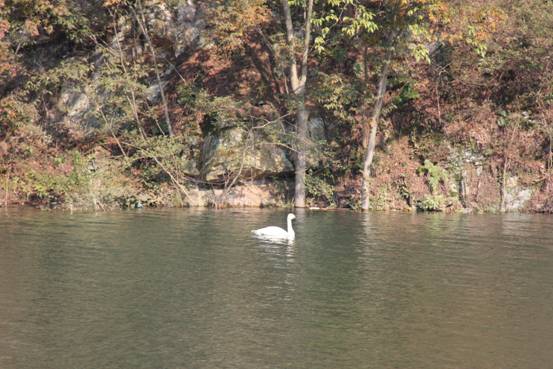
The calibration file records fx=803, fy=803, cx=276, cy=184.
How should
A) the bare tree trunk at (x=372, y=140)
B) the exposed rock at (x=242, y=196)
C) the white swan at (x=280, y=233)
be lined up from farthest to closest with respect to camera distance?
the exposed rock at (x=242, y=196)
the bare tree trunk at (x=372, y=140)
the white swan at (x=280, y=233)

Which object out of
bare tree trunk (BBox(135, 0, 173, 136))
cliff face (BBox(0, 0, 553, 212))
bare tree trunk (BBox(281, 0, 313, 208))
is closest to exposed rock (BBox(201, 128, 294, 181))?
cliff face (BBox(0, 0, 553, 212))

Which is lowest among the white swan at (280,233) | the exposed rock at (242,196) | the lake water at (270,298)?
the lake water at (270,298)

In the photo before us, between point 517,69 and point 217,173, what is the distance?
18636 millimetres

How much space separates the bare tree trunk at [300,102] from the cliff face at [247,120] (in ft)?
1.57

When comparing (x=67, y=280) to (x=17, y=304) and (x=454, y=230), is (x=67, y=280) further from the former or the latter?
(x=454, y=230)

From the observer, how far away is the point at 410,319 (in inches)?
721

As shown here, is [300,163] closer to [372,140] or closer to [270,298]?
[372,140]

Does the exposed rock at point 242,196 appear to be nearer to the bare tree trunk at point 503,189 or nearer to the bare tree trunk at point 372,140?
the bare tree trunk at point 372,140

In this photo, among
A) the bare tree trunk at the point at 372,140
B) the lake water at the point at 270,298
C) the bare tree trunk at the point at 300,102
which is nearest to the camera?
the lake water at the point at 270,298

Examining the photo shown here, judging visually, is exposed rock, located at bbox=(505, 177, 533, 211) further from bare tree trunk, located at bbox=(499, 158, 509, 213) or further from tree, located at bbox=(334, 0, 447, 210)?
tree, located at bbox=(334, 0, 447, 210)

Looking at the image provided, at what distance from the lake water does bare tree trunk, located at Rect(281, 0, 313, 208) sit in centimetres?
1085

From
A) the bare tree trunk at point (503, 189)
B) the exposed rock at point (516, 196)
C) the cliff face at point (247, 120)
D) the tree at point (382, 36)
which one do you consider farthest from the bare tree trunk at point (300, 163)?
the exposed rock at point (516, 196)

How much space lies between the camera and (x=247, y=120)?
44969 millimetres

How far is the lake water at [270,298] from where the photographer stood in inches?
611
